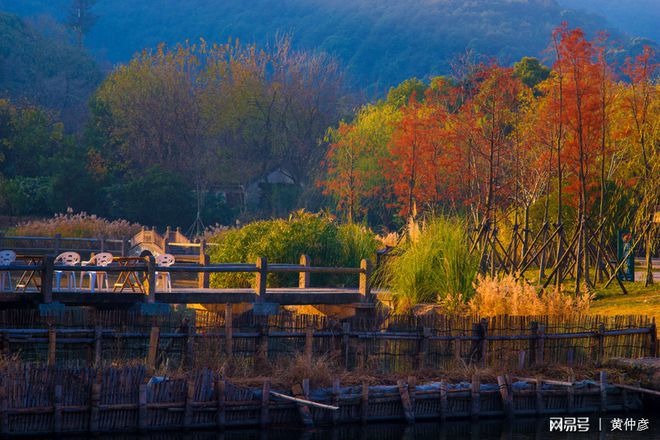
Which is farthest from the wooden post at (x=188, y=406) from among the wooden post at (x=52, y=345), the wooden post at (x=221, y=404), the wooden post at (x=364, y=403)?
the wooden post at (x=364, y=403)

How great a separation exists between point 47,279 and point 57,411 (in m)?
4.98

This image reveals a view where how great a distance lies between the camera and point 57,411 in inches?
514

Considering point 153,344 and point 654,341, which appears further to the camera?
point 654,341

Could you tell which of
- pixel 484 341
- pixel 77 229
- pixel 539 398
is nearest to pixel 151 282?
pixel 484 341

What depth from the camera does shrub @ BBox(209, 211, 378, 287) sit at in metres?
25.7

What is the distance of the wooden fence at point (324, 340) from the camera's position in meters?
15.2

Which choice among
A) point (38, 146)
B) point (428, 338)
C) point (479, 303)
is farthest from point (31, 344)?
point (38, 146)

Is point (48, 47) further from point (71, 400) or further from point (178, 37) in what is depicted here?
point (71, 400)

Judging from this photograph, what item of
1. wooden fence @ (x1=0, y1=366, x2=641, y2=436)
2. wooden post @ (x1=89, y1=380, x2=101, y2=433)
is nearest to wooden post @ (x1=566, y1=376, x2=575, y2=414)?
wooden fence @ (x1=0, y1=366, x2=641, y2=436)

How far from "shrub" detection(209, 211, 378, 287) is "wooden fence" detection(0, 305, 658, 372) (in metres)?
7.55

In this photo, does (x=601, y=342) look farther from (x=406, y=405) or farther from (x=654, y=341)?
(x=406, y=405)

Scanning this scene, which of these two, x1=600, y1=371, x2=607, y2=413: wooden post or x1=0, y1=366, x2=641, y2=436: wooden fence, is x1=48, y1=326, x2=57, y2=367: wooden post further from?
x1=600, y1=371, x2=607, y2=413: wooden post

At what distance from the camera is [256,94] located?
59.7 meters

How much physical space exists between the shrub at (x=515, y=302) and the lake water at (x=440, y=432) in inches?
140
